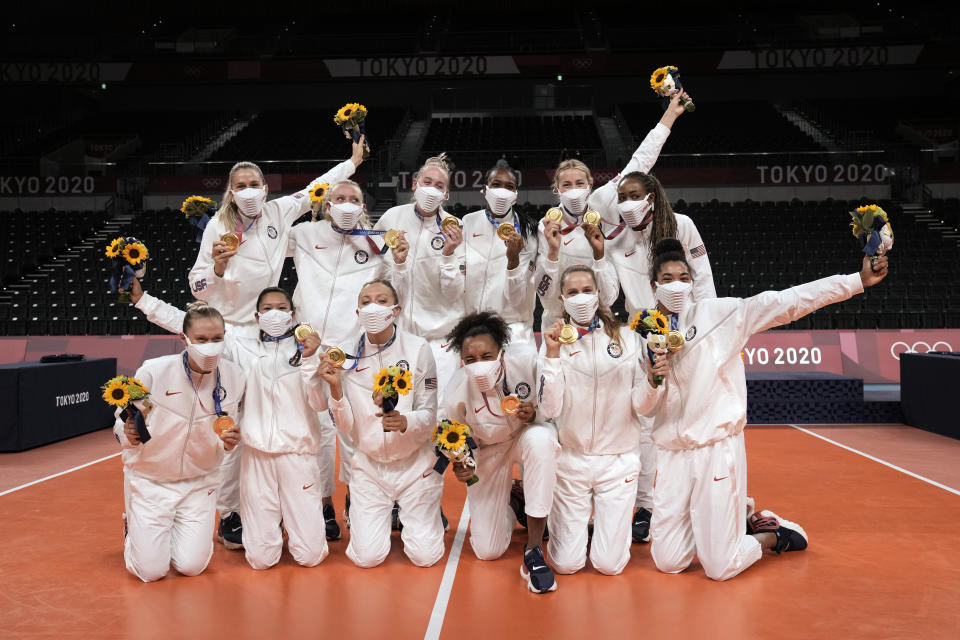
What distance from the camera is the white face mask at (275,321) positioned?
16.6ft

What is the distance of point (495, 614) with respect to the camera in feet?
13.5

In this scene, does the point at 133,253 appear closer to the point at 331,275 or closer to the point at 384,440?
the point at 331,275

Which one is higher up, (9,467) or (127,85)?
(127,85)

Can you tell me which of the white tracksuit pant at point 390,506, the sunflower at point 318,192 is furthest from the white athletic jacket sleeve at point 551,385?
the sunflower at point 318,192

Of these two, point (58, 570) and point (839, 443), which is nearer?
point (58, 570)

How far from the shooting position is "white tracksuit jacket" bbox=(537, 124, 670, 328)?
5324 millimetres

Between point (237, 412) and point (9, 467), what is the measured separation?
4577 mm

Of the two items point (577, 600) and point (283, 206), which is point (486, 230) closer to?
point (283, 206)

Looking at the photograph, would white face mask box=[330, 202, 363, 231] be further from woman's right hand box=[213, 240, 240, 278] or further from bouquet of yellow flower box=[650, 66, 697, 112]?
bouquet of yellow flower box=[650, 66, 697, 112]

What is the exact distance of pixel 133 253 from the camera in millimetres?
5090

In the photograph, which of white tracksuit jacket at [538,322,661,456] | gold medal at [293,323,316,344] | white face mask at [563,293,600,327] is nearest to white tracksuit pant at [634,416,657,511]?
white tracksuit jacket at [538,322,661,456]

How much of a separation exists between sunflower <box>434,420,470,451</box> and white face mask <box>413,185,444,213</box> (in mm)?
1765

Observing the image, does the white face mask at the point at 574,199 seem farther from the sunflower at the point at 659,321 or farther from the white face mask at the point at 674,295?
the sunflower at the point at 659,321

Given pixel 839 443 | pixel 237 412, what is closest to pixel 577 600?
pixel 237 412
